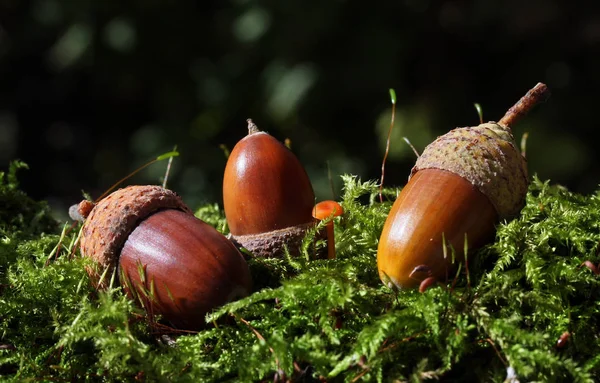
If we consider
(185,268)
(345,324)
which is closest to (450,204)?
(345,324)

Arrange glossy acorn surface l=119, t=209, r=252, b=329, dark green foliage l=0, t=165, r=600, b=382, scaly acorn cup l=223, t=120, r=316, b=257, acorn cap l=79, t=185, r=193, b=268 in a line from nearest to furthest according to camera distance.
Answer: dark green foliage l=0, t=165, r=600, b=382
glossy acorn surface l=119, t=209, r=252, b=329
acorn cap l=79, t=185, r=193, b=268
scaly acorn cup l=223, t=120, r=316, b=257

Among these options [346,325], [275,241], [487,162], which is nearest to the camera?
[346,325]

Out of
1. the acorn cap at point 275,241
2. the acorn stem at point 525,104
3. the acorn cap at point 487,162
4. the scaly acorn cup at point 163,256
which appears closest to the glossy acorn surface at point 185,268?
the scaly acorn cup at point 163,256

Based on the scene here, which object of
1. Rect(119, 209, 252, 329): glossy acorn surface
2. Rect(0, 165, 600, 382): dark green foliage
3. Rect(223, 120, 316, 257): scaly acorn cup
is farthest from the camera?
Rect(223, 120, 316, 257): scaly acorn cup

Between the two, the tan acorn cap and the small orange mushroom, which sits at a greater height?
the tan acorn cap

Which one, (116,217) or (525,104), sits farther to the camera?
(525,104)

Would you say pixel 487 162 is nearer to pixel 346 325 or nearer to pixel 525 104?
pixel 525 104

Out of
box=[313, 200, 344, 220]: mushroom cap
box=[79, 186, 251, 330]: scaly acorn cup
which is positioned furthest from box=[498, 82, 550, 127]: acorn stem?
box=[79, 186, 251, 330]: scaly acorn cup

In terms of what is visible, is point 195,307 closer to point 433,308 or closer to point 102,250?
point 102,250

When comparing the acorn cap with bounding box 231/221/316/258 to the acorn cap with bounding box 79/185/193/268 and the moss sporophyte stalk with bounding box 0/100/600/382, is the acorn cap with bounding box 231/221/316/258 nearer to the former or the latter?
the moss sporophyte stalk with bounding box 0/100/600/382
